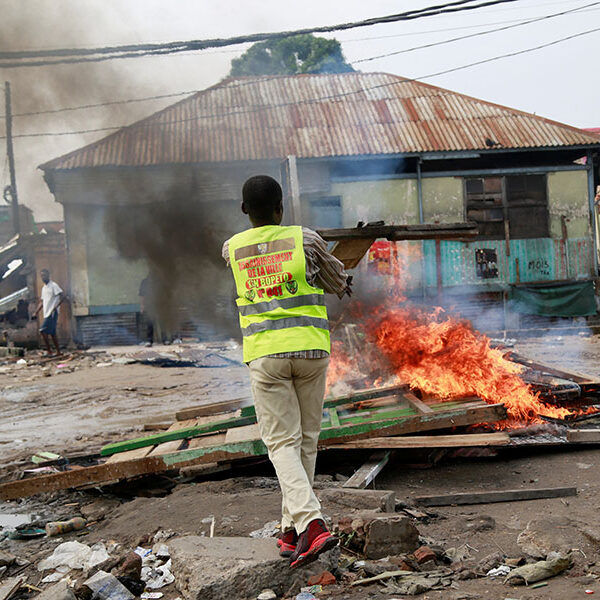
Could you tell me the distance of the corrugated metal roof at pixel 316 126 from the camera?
52.2ft

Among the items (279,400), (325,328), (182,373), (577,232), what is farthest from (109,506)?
(577,232)

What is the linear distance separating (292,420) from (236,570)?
0.72 m

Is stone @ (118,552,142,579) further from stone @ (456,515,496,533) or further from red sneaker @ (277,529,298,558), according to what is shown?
stone @ (456,515,496,533)

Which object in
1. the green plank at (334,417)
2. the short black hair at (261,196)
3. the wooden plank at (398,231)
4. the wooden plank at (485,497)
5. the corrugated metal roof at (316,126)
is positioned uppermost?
the corrugated metal roof at (316,126)

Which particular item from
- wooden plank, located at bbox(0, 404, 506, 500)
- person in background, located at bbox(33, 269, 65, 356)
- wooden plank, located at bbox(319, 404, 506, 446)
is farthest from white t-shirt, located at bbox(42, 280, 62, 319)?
wooden plank, located at bbox(319, 404, 506, 446)

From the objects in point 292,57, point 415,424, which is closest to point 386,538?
point 415,424

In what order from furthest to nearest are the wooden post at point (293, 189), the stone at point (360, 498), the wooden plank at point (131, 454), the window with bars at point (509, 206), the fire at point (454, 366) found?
the window with bars at point (509, 206)
the wooden post at point (293, 189)
the fire at point (454, 366)
the wooden plank at point (131, 454)
the stone at point (360, 498)

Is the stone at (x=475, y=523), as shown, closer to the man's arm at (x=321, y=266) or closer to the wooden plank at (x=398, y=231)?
the man's arm at (x=321, y=266)

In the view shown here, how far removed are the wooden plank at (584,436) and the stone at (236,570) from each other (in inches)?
109

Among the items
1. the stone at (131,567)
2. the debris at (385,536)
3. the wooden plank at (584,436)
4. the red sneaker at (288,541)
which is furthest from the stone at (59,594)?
the wooden plank at (584,436)

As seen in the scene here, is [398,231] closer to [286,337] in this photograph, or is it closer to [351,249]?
[351,249]

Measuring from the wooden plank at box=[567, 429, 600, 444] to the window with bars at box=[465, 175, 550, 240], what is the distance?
41.5 feet

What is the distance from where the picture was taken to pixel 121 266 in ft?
53.4

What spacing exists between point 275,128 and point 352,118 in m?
2.26
